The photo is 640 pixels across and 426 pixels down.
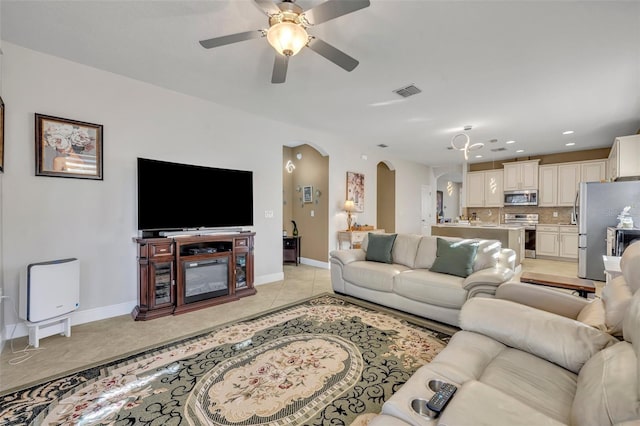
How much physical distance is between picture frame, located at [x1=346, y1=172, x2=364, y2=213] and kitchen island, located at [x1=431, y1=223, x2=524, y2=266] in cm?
178

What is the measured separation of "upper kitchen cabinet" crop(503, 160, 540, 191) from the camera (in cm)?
741

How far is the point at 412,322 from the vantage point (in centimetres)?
294

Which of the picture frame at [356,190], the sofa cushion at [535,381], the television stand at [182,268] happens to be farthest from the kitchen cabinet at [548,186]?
the television stand at [182,268]

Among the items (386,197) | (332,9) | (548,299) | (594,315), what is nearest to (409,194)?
(386,197)

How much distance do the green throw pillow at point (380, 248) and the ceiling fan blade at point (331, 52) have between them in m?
2.36

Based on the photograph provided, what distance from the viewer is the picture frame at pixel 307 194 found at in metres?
6.22

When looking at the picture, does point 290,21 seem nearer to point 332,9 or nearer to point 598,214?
point 332,9

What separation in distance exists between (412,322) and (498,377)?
1.74m

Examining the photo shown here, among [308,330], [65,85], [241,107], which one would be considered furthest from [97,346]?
[241,107]

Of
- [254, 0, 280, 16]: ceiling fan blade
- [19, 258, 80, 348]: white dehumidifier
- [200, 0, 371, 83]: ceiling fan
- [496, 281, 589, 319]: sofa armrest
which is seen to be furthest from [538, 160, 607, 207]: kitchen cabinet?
[19, 258, 80, 348]: white dehumidifier

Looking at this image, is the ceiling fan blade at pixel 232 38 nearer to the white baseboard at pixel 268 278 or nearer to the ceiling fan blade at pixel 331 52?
the ceiling fan blade at pixel 331 52

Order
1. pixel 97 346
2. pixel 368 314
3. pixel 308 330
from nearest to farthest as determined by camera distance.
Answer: pixel 97 346 → pixel 308 330 → pixel 368 314

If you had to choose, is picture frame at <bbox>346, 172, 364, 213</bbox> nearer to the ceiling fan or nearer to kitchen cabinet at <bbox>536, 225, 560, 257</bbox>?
the ceiling fan

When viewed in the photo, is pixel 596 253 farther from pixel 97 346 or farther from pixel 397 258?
pixel 97 346
